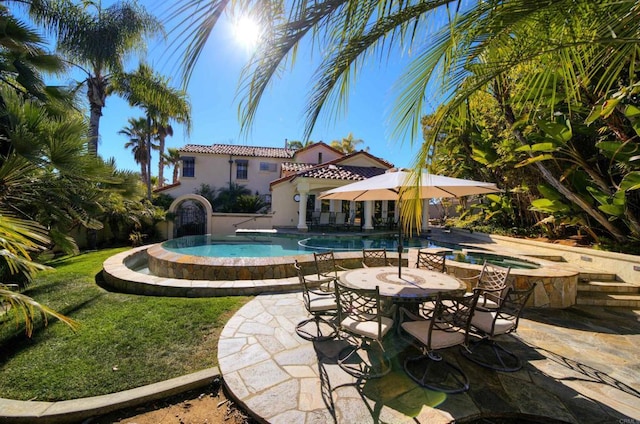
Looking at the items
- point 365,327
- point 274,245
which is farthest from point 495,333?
point 274,245

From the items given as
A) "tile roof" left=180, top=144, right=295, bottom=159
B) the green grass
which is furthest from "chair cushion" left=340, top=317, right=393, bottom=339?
"tile roof" left=180, top=144, right=295, bottom=159

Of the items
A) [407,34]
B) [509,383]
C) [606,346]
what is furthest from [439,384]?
[407,34]

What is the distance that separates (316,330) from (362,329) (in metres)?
1.50

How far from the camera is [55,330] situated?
4469 millimetres

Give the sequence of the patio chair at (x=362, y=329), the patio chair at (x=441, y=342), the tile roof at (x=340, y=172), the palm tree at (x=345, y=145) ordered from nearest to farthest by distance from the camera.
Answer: the patio chair at (x=441, y=342), the patio chair at (x=362, y=329), the tile roof at (x=340, y=172), the palm tree at (x=345, y=145)

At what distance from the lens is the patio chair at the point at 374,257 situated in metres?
7.02

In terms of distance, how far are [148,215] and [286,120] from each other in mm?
16418

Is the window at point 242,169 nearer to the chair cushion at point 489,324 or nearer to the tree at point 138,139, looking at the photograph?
the tree at point 138,139

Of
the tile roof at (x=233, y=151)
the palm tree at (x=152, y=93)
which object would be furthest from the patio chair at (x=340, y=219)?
the palm tree at (x=152, y=93)

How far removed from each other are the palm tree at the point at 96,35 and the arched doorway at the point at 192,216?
7.30 meters

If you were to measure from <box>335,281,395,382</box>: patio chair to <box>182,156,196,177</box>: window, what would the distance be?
24.2 m

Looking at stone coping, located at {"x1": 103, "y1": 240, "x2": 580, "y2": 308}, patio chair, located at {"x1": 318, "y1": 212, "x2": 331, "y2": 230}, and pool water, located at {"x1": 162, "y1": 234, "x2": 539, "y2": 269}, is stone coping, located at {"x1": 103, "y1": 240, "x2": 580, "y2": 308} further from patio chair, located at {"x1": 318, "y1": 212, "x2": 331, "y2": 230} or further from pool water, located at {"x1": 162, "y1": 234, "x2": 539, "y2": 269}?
patio chair, located at {"x1": 318, "y1": 212, "x2": 331, "y2": 230}

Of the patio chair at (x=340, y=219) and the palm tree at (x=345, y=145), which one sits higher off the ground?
the palm tree at (x=345, y=145)

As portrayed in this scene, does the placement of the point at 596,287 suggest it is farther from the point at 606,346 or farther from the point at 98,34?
the point at 98,34
